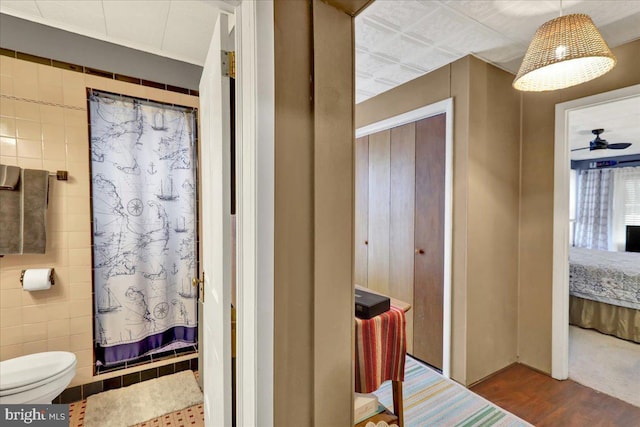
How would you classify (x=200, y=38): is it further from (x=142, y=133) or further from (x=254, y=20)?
(x=254, y=20)

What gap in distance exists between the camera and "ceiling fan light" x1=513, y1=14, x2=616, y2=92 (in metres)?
1.19

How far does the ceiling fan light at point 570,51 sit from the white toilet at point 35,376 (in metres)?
2.73

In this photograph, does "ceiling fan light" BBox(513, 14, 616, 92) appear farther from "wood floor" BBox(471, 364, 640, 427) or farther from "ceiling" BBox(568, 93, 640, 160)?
"wood floor" BBox(471, 364, 640, 427)

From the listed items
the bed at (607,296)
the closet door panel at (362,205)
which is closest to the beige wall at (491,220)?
the closet door panel at (362,205)

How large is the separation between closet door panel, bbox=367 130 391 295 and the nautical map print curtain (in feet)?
5.34

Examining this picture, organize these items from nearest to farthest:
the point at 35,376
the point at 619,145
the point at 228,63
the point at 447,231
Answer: the point at 228,63 → the point at 35,376 → the point at 447,231 → the point at 619,145

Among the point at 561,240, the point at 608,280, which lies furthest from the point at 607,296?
the point at 561,240

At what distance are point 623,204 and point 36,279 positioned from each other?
836 centimetres

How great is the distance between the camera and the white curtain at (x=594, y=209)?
5.79 metres

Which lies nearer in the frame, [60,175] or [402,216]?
[60,175]

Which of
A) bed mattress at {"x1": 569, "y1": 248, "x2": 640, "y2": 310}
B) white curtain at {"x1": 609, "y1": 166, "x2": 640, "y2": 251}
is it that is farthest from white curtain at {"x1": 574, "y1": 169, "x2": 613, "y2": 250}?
bed mattress at {"x1": 569, "y1": 248, "x2": 640, "y2": 310}

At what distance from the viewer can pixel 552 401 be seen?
201 centimetres

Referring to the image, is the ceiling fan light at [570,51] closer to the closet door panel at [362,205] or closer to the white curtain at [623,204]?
the closet door panel at [362,205]

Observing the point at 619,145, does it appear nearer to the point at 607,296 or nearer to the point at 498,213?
the point at 607,296
